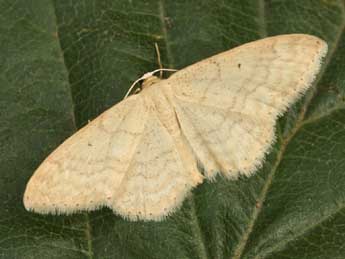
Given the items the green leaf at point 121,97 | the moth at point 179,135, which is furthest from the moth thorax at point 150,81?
the green leaf at point 121,97

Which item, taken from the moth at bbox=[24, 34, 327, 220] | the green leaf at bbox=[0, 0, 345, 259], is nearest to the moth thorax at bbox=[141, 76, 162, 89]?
the moth at bbox=[24, 34, 327, 220]

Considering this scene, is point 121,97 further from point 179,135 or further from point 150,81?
point 179,135

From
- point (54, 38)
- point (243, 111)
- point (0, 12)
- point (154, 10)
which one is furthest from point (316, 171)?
point (0, 12)

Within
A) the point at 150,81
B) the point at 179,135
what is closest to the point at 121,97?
the point at 150,81

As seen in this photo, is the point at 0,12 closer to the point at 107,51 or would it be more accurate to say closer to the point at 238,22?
the point at 107,51

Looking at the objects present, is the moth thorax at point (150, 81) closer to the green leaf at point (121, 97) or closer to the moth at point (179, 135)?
the moth at point (179, 135)

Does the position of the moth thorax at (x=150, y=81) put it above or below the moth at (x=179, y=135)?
above
